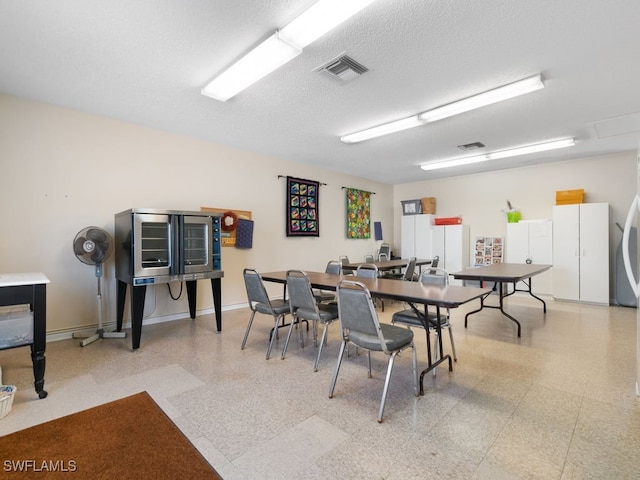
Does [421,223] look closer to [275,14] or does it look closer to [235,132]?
[235,132]

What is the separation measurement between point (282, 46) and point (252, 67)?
43 cm

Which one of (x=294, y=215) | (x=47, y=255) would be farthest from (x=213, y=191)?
(x=47, y=255)

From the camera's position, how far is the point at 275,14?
88.5 inches

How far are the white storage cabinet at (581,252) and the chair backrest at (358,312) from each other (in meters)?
5.79

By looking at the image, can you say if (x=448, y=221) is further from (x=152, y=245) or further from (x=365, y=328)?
(x=152, y=245)

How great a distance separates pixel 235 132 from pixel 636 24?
4.38m

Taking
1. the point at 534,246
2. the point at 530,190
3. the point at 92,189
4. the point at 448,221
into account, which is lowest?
the point at 534,246

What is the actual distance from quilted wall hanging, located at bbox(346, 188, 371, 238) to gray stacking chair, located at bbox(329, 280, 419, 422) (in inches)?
208

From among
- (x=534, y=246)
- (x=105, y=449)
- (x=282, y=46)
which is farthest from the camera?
(x=534, y=246)

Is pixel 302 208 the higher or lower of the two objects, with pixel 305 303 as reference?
higher

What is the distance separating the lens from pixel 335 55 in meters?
2.71

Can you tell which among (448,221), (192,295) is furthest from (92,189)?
(448,221)

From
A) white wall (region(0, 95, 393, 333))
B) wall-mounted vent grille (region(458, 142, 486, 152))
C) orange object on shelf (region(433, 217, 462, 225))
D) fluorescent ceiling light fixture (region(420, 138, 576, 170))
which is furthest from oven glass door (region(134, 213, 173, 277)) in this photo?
orange object on shelf (region(433, 217, 462, 225))

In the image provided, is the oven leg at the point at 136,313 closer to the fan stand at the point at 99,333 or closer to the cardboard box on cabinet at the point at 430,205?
the fan stand at the point at 99,333
